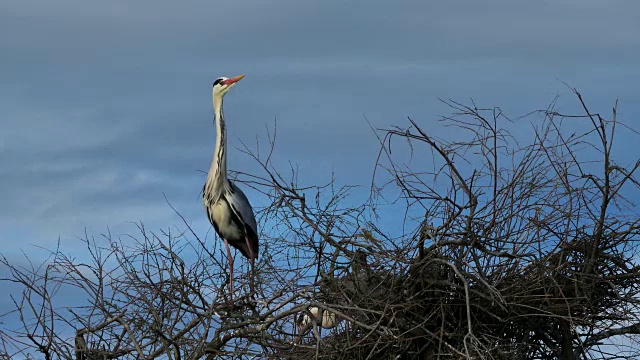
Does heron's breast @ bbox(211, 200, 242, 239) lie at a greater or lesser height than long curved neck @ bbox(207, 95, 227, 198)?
lesser

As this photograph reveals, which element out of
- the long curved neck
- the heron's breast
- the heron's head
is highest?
the heron's head

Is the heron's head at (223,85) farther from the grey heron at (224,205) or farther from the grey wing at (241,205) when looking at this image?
the grey wing at (241,205)

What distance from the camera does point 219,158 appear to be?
380 inches

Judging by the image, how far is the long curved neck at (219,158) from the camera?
9.56 meters

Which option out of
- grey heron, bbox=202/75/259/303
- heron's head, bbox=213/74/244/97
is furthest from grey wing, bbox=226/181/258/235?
heron's head, bbox=213/74/244/97

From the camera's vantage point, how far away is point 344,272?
251 inches

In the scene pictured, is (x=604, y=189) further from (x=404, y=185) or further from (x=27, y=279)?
(x=27, y=279)

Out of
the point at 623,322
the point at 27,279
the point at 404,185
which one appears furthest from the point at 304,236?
the point at 623,322

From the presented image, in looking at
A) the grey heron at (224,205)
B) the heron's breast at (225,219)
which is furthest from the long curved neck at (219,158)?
the heron's breast at (225,219)

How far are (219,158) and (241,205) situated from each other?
0.57m

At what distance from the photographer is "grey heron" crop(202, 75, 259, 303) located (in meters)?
9.49

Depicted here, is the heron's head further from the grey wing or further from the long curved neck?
the grey wing

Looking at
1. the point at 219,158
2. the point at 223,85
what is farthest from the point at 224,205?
the point at 223,85

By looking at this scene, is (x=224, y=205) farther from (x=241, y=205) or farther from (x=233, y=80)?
(x=233, y=80)
